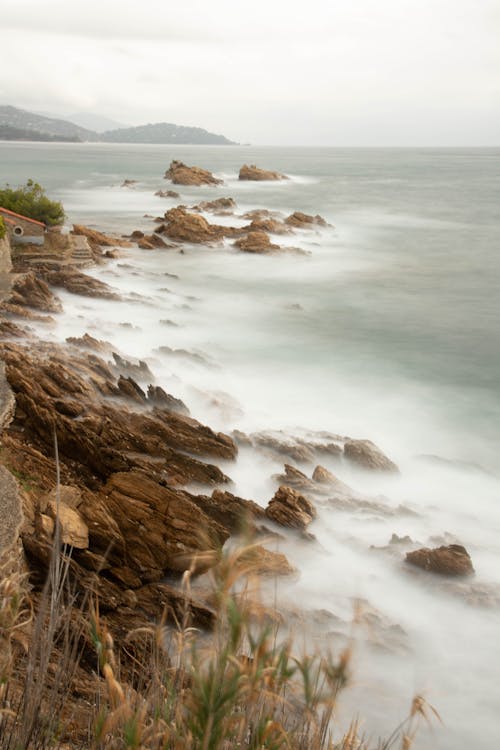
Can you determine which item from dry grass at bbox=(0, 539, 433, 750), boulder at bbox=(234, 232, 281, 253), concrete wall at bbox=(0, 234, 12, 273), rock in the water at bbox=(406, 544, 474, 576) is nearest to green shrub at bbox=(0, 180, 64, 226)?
concrete wall at bbox=(0, 234, 12, 273)

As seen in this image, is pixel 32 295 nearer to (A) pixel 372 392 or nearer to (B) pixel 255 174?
(A) pixel 372 392

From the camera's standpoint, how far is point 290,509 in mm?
13977

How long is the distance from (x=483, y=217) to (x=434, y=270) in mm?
26084

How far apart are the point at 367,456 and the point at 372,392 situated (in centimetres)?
592

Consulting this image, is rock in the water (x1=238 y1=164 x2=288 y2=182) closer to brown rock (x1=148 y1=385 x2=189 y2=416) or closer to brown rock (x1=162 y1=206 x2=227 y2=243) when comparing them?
brown rock (x1=162 y1=206 x2=227 y2=243)

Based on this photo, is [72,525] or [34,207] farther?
[34,207]

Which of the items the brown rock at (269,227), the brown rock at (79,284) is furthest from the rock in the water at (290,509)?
the brown rock at (269,227)

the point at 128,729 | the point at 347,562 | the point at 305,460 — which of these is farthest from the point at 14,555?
the point at 305,460

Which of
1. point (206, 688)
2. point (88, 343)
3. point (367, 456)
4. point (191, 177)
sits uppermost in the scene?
point (191, 177)

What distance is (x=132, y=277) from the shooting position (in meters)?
34.5

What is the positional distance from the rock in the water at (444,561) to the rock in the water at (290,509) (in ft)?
7.64

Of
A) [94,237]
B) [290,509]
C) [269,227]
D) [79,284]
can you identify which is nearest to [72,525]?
[290,509]

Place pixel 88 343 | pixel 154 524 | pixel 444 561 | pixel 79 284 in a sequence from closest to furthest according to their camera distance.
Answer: pixel 154 524
pixel 444 561
pixel 88 343
pixel 79 284

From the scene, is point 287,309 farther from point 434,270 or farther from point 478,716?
point 478,716
